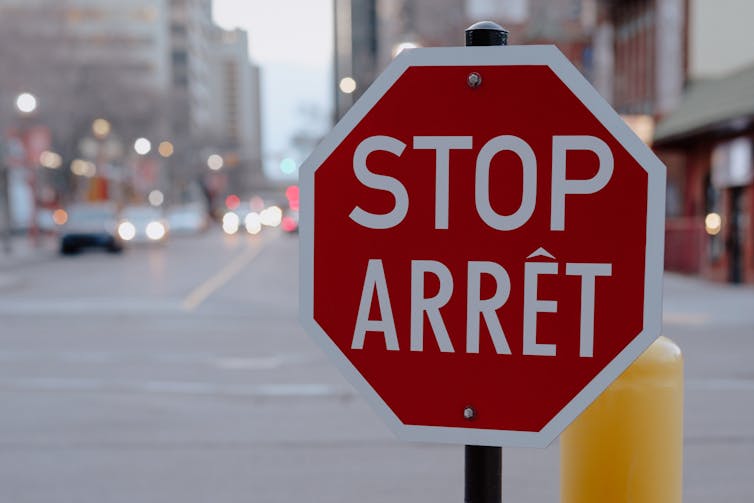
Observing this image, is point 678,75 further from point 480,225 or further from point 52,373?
point 480,225

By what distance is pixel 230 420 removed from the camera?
680cm

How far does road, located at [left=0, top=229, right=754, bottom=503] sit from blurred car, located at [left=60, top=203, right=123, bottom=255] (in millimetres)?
17843

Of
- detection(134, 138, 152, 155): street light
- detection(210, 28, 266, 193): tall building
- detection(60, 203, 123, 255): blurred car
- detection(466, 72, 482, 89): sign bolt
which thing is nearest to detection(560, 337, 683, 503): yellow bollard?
detection(466, 72, 482, 89): sign bolt

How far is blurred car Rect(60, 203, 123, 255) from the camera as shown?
31.4 meters

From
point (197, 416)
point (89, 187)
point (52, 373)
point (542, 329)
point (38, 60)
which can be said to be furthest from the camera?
point (89, 187)

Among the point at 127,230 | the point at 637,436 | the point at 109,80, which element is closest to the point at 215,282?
the point at 637,436

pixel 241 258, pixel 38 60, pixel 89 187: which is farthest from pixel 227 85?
pixel 241 258

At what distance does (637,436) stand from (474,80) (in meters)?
1.22

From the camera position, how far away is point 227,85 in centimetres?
17512

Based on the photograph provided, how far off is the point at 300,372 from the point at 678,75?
1812 centimetres

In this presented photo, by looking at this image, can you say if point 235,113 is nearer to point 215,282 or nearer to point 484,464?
point 215,282

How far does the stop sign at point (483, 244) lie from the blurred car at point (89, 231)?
1215 inches

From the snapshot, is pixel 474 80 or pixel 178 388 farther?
pixel 178 388

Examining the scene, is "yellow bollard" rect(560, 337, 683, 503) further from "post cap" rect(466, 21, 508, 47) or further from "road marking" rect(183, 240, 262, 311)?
"road marking" rect(183, 240, 262, 311)
